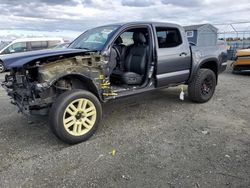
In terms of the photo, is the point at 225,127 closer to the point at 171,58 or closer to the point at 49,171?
the point at 171,58

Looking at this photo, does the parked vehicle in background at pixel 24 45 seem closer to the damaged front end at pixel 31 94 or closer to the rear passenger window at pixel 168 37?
the rear passenger window at pixel 168 37

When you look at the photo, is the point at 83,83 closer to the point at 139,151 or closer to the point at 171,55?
the point at 139,151

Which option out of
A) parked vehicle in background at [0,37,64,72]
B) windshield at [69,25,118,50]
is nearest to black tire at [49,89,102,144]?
windshield at [69,25,118,50]

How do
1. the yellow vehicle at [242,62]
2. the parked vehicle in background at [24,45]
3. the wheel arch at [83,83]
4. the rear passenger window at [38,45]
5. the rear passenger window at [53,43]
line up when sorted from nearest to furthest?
the wheel arch at [83,83], the yellow vehicle at [242,62], the parked vehicle in background at [24,45], the rear passenger window at [38,45], the rear passenger window at [53,43]

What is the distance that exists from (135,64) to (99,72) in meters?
1.25

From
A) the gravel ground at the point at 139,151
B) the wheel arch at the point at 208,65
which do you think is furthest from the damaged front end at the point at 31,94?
the wheel arch at the point at 208,65

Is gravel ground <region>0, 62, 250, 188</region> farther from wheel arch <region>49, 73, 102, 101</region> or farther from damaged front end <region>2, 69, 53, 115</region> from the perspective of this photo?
wheel arch <region>49, 73, 102, 101</region>

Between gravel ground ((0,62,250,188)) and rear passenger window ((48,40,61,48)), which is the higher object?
rear passenger window ((48,40,61,48))

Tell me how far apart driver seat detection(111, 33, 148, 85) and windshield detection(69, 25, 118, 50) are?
703 millimetres

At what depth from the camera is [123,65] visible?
211 inches

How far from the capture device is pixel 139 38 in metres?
5.22

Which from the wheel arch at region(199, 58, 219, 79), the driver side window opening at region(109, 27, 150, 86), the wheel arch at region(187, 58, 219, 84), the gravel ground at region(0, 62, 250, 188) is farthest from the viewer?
the wheel arch at region(199, 58, 219, 79)

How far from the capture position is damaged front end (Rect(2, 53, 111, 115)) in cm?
359

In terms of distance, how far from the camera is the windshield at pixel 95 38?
4.50m
